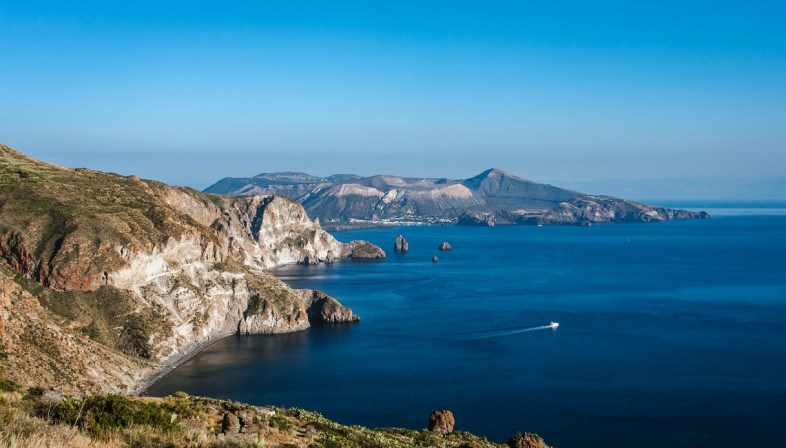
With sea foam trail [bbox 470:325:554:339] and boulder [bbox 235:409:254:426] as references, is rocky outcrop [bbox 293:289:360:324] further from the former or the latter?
boulder [bbox 235:409:254:426]

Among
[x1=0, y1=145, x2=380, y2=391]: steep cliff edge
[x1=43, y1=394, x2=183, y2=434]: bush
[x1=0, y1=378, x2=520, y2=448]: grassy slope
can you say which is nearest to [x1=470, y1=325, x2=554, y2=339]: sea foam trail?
[x1=0, y1=145, x2=380, y2=391]: steep cliff edge

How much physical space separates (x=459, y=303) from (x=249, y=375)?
5536 centimetres

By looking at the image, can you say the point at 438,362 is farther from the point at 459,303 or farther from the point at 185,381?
the point at 459,303

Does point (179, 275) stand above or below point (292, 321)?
above

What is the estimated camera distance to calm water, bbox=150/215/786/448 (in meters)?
57.6

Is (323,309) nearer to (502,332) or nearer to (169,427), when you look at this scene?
(502,332)

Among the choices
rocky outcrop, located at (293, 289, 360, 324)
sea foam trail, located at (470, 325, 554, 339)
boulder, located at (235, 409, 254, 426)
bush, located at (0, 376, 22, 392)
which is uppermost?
bush, located at (0, 376, 22, 392)

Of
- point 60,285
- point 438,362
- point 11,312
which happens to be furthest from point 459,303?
point 11,312

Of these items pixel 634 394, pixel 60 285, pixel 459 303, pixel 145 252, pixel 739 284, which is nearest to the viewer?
pixel 634 394

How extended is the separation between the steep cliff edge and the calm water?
4630mm

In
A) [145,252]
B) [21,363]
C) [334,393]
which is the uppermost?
[145,252]

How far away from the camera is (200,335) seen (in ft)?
282

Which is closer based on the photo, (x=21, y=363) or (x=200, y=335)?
(x=21, y=363)

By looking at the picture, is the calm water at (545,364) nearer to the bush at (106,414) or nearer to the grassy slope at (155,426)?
the grassy slope at (155,426)
